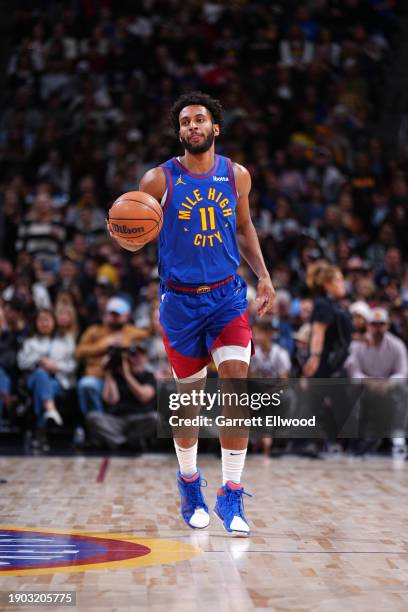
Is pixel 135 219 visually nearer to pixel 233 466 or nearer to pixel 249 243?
pixel 249 243

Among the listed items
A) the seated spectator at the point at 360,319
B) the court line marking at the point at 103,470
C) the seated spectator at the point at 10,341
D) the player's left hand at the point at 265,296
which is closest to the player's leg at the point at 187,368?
the player's left hand at the point at 265,296

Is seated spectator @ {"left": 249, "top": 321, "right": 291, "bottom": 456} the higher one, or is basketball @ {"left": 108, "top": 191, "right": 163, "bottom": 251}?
basketball @ {"left": 108, "top": 191, "right": 163, "bottom": 251}

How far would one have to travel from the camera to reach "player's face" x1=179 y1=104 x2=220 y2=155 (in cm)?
493

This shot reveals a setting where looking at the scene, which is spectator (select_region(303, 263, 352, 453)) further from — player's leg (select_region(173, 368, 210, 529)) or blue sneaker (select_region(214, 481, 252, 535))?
blue sneaker (select_region(214, 481, 252, 535))

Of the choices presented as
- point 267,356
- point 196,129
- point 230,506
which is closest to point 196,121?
point 196,129

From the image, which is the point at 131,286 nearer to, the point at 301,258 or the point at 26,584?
the point at 301,258

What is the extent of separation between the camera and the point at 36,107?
554 inches

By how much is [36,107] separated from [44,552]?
10.8 meters

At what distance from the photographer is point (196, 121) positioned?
4.96m

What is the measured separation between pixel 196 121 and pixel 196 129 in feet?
0.16

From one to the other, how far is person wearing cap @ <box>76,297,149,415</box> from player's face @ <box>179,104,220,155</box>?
4704mm

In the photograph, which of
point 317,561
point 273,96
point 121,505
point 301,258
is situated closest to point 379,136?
point 273,96

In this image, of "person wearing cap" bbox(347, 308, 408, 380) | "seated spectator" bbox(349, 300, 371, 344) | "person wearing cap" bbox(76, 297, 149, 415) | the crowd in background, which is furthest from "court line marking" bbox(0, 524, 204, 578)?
"seated spectator" bbox(349, 300, 371, 344)

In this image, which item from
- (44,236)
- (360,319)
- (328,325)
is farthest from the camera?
(44,236)
